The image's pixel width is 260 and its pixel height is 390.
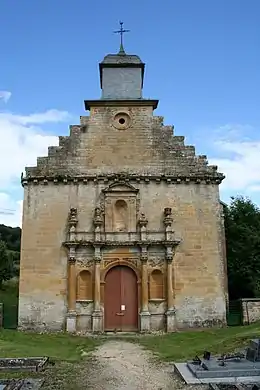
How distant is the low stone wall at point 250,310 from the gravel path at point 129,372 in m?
7.34

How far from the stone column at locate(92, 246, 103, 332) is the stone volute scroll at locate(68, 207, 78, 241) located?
1204mm

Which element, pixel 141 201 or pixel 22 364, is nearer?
pixel 22 364

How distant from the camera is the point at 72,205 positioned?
20.6m

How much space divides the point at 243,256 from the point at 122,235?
10191 mm

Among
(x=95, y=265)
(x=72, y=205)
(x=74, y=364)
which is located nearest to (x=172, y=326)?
(x=95, y=265)

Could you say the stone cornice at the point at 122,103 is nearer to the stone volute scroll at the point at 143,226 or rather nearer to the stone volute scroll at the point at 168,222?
the stone volute scroll at the point at 168,222

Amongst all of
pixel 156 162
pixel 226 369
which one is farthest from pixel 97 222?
pixel 226 369

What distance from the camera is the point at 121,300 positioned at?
19.8m

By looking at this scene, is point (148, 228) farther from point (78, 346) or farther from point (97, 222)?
point (78, 346)

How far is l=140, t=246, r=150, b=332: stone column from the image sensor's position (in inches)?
752

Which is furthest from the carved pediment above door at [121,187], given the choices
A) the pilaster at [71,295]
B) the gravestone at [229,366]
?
the gravestone at [229,366]

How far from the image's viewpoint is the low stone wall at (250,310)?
65.2 ft

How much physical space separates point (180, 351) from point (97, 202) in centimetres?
881

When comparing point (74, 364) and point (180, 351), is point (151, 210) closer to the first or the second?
point (180, 351)
